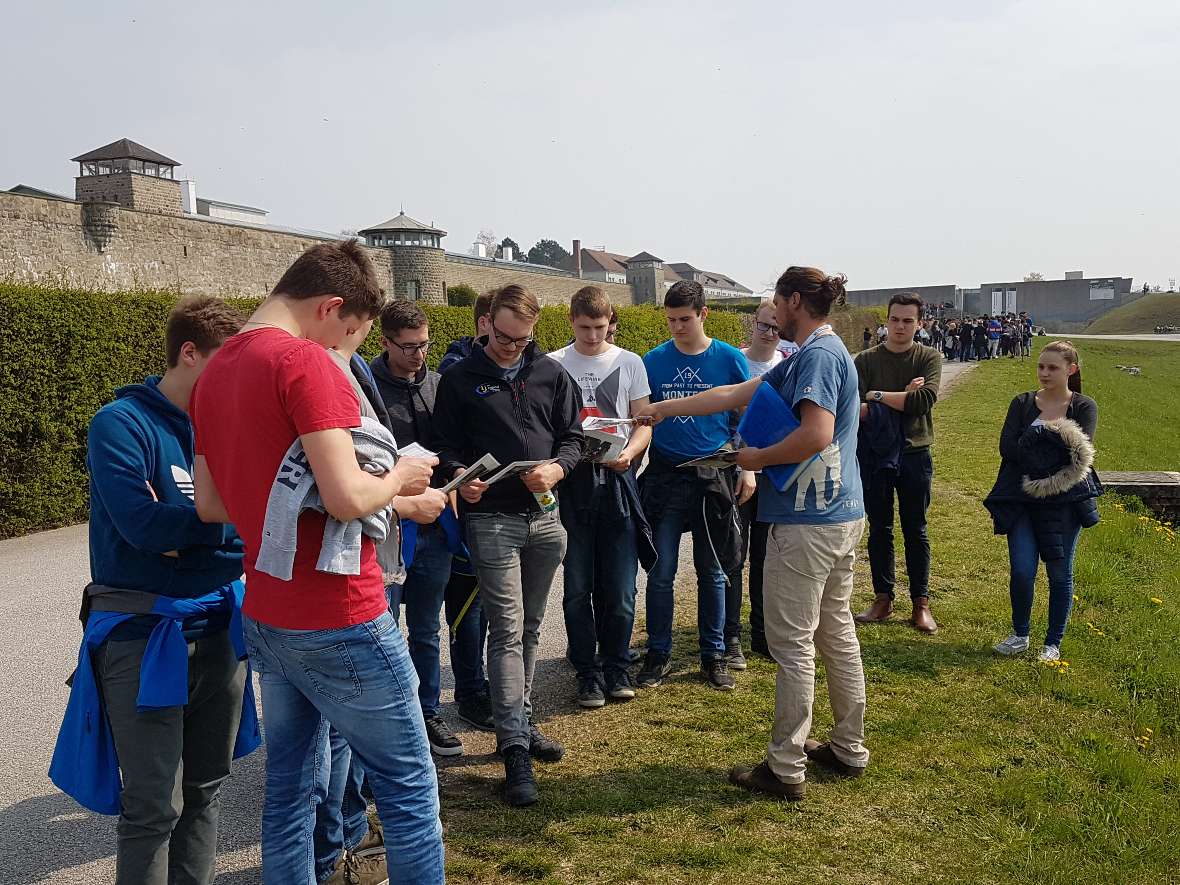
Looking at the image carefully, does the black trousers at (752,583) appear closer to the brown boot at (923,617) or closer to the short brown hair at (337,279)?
the brown boot at (923,617)

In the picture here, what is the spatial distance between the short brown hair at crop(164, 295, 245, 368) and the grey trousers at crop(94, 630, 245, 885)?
0.86 m

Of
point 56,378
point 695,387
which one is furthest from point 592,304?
point 56,378

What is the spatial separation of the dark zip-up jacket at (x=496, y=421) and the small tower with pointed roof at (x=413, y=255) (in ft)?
157

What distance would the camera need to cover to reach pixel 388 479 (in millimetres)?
2365

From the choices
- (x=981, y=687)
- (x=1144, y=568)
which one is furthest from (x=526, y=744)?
(x=1144, y=568)

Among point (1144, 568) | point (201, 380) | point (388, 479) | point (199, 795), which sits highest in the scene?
point (201, 380)

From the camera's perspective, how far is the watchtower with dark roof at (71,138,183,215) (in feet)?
139

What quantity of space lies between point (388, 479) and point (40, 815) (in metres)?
2.62

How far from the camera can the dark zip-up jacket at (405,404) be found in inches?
173

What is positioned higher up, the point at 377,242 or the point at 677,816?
the point at 377,242

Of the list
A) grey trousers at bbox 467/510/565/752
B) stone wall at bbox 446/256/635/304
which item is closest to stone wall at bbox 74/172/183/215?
stone wall at bbox 446/256/635/304

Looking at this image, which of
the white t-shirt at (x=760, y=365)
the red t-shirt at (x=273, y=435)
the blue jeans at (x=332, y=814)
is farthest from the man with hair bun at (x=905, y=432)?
the red t-shirt at (x=273, y=435)

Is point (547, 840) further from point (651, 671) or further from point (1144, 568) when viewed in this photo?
point (1144, 568)

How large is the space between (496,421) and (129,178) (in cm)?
4490
